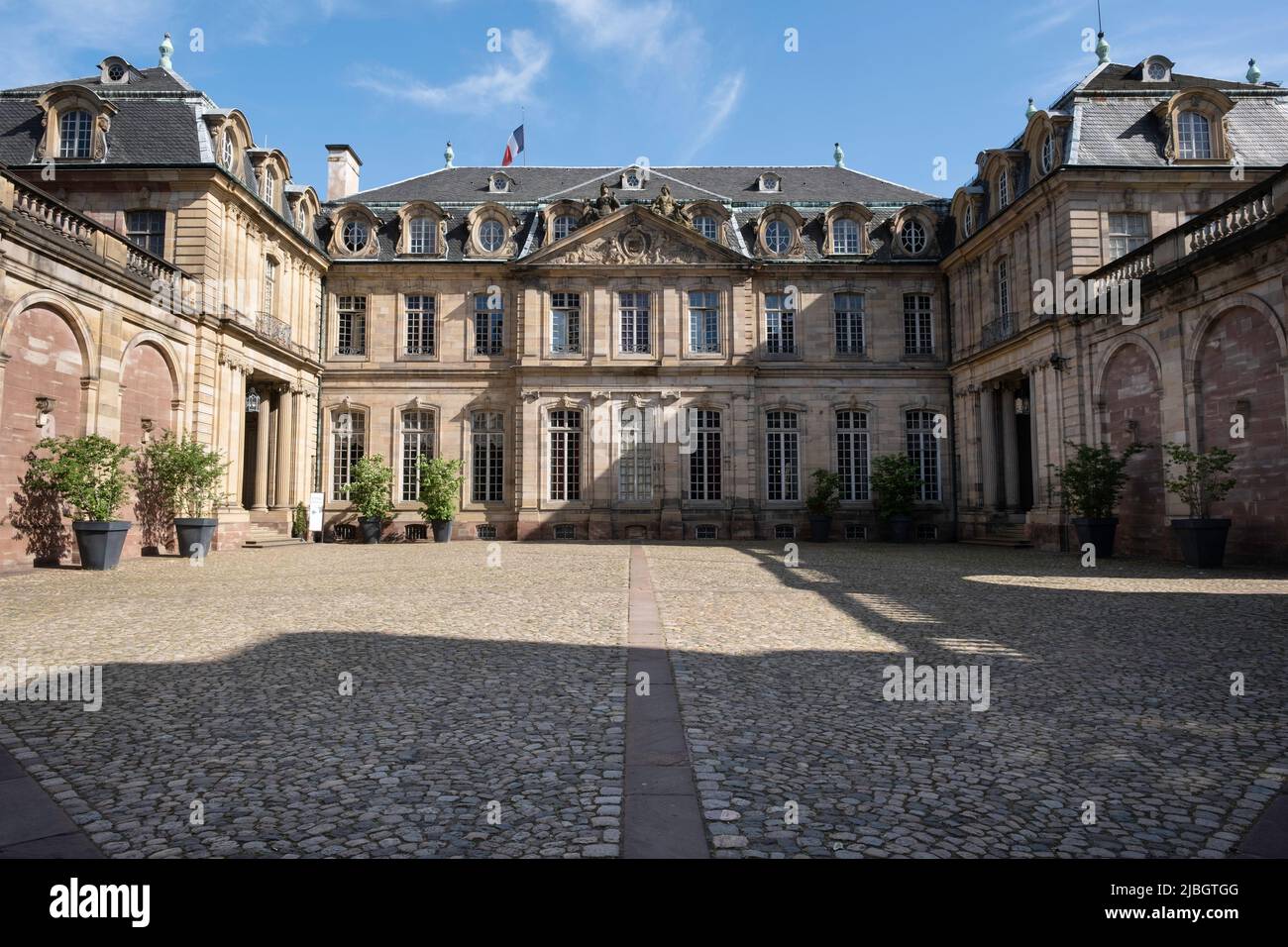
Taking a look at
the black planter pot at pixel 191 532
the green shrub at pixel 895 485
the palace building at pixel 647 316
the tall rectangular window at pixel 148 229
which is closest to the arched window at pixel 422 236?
the palace building at pixel 647 316

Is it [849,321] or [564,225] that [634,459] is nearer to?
[564,225]

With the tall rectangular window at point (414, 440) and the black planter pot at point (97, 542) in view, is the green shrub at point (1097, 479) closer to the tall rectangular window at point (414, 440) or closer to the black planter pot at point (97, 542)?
the black planter pot at point (97, 542)

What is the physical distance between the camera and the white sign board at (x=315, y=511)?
24.5 m

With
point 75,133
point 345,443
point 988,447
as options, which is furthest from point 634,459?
point 75,133

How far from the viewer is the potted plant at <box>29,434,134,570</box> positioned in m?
13.6

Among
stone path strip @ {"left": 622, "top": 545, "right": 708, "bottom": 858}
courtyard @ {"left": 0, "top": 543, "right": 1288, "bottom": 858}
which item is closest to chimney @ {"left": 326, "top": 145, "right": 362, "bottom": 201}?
courtyard @ {"left": 0, "top": 543, "right": 1288, "bottom": 858}

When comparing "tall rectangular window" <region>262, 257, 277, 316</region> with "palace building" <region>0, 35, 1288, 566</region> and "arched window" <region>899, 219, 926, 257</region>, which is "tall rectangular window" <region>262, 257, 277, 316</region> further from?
"arched window" <region>899, 219, 926, 257</region>

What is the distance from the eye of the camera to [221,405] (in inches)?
773

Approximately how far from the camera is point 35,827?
9.97 feet

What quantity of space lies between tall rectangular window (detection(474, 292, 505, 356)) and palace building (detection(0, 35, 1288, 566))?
70mm

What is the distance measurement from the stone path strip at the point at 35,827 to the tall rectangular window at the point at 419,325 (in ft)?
80.6

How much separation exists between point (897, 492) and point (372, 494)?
55.5ft

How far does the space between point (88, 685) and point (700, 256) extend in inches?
914
